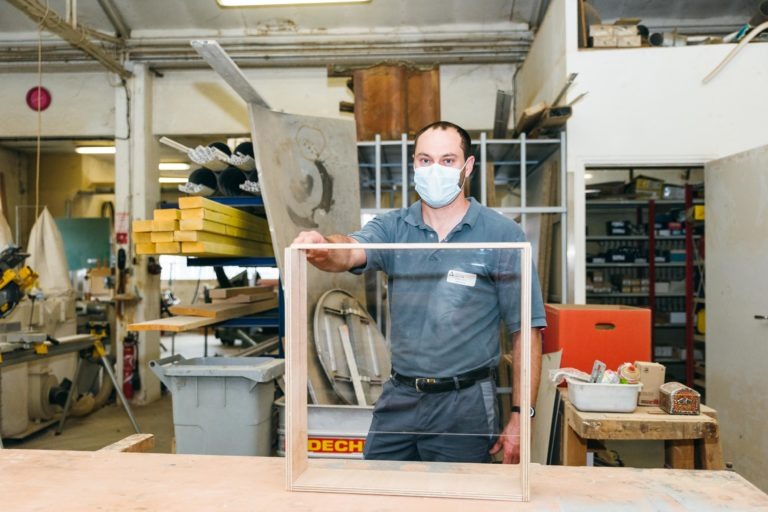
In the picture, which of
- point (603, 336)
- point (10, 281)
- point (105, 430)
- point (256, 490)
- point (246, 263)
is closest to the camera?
point (256, 490)

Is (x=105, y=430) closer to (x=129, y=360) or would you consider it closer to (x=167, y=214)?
(x=129, y=360)

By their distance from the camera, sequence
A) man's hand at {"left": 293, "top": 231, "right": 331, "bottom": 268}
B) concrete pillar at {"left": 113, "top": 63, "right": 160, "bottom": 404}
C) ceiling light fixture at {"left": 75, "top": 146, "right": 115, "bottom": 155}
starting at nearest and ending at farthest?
1. man's hand at {"left": 293, "top": 231, "right": 331, "bottom": 268}
2. concrete pillar at {"left": 113, "top": 63, "right": 160, "bottom": 404}
3. ceiling light fixture at {"left": 75, "top": 146, "right": 115, "bottom": 155}

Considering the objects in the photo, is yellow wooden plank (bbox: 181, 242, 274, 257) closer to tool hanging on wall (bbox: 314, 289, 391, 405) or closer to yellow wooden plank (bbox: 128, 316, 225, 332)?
yellow wooden plank (bbox: 128, 316, 225, 332)

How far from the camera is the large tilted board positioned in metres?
2.58

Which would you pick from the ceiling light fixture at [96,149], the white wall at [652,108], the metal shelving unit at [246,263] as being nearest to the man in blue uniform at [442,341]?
the metal shelving unit at [246,263]

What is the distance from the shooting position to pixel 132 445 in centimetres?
139

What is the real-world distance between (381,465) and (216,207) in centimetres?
199

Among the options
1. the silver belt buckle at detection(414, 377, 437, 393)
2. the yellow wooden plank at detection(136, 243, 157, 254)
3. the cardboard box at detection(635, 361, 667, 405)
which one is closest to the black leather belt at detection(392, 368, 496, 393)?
the silver belt buckle at detection(414, 377, 437, 393)

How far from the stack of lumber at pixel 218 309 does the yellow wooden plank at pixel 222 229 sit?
0.41 metres

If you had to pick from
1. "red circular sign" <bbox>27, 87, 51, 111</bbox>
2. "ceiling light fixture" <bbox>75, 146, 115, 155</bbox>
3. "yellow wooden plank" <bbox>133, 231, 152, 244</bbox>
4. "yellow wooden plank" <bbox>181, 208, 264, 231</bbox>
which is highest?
"red circular sign" <bbox>27, 87, 51, 111</bbox>

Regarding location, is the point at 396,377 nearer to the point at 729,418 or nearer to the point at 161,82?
the point at 729,418

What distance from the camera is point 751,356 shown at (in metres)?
2.85

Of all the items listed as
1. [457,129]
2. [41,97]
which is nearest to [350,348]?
[457,129]

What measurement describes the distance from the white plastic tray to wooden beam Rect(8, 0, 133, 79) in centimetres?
386
